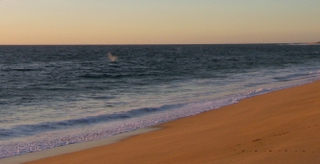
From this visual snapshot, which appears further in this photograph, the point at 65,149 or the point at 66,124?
the point at 66,124

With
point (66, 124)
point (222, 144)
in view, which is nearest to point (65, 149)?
point (66, 124)

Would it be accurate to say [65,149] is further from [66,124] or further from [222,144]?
[222,144]

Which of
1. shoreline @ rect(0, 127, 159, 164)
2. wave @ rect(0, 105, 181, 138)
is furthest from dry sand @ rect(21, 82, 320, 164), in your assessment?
wave @ rect(0, 105, 181, 138)

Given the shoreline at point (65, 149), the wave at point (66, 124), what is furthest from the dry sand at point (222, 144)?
the wave at point (66, 124)

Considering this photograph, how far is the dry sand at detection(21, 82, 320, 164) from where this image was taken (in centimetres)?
645

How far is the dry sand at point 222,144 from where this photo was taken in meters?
6.45

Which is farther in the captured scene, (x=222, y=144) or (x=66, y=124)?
(x=66, y=124)

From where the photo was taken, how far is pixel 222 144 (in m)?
7.86

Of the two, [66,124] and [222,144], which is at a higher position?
[222,144]

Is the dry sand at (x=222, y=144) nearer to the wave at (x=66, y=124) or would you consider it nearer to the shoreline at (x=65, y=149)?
the shoreline at (x=65, y=149)

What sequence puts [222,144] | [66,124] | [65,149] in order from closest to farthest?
[222,144] < [65,149] < [66,124]

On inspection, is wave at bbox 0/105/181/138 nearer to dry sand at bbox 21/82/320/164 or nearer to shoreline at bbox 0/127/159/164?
shoreline at bbox 0/127/159/164

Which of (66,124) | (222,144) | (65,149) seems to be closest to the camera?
(222,144)

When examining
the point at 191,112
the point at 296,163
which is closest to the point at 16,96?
the point at 191,112
